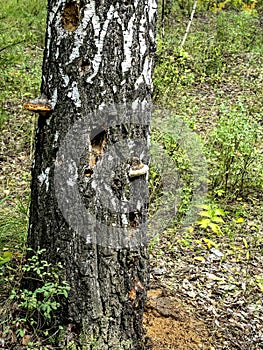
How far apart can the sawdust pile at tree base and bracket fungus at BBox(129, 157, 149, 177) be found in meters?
1.09

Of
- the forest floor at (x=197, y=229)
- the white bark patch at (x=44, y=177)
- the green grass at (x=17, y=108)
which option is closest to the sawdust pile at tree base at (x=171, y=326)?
the forest floor at (x=197, y=229)

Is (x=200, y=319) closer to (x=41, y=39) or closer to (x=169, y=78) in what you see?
(x=169, y=78)

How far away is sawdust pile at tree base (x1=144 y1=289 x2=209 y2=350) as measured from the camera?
8.83 ft

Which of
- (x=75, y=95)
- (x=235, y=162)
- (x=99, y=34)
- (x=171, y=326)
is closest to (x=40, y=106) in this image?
(x=75, y=95)

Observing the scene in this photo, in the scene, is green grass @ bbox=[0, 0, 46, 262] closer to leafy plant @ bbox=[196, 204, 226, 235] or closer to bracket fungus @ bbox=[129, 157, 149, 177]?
bracket fungus @ bbox=[129, 157, 149, 177]

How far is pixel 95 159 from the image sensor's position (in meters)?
2.14

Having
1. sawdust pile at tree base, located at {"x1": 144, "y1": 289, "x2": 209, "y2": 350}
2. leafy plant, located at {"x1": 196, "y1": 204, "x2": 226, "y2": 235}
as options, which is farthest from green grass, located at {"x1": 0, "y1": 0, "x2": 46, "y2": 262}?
leafy plant, located at {"x1": 196, "y1": 204, "x2": 226, "y2": 235}

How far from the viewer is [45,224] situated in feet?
7.36

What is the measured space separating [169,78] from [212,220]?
104 inches

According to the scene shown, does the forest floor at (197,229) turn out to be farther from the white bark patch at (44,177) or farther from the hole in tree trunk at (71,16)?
the hole in tree trunk at (71,16)

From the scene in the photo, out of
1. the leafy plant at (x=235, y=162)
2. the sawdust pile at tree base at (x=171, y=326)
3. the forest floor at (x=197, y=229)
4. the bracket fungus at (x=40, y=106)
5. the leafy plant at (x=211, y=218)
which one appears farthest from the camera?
the leafy plant at (x=235, y=162)

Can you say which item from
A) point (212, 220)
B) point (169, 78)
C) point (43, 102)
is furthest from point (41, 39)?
point (43, 102)

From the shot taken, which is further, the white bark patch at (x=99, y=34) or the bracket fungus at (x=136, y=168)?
the bracket fungus at (x=136, y=168)

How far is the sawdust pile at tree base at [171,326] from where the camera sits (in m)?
2.69
